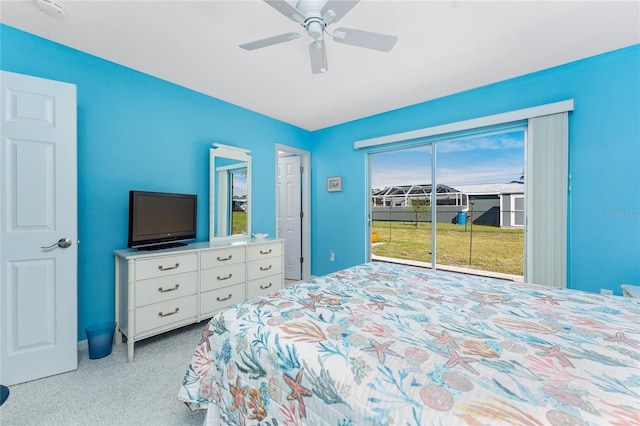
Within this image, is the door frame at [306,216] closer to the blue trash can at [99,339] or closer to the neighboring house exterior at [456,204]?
the neighboring house exterior at [456,204]

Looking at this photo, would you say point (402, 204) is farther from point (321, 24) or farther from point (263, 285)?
point (321, 24)

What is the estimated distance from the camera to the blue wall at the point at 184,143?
2246mm

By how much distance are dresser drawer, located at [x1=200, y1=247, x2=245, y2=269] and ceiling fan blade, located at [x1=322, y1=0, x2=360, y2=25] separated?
2176 millimetres

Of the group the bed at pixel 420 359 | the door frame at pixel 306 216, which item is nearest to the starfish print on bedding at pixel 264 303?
the bed at pixel 420 359

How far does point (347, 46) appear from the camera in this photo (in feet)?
7.23

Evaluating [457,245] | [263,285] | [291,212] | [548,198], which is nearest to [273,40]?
[263,285]

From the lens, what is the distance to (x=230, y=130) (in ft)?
11.2

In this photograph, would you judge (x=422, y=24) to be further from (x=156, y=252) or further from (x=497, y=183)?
(x=156, y=252)

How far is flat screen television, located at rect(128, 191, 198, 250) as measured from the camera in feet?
7.64

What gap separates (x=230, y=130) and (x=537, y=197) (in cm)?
353

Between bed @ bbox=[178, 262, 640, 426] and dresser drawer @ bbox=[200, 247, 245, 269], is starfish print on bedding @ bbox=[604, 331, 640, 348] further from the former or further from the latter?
dresser drawer @ bbox=[200, 247, 245, 269]

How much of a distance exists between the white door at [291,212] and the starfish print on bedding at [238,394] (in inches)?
134

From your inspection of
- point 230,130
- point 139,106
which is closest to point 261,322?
point 139,106

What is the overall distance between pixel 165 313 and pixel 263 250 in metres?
1.15
